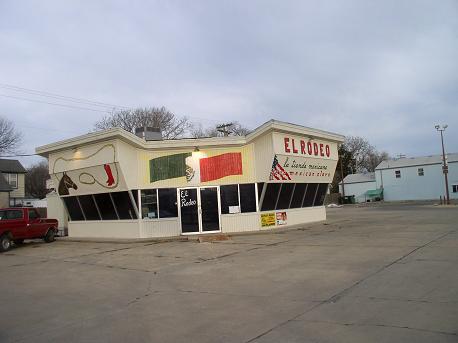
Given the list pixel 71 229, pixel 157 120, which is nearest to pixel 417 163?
pixel 157 120

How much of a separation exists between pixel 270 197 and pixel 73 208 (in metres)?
10.8

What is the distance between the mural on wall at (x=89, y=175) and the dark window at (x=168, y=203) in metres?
2.22

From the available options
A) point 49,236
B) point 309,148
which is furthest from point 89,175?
point 309,148

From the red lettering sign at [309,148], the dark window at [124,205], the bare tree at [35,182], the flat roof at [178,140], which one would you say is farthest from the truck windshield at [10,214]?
the bare tree at [35,182]

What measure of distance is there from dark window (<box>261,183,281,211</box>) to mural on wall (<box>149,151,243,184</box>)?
1622mm

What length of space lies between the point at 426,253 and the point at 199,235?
1098cm

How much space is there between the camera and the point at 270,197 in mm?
22344

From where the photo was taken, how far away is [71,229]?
2461 centimetres

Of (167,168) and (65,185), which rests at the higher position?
(167,168)

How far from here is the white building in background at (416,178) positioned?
197 feet

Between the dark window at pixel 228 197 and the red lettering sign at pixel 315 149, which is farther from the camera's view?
the red lettering sign at pixel 315 149

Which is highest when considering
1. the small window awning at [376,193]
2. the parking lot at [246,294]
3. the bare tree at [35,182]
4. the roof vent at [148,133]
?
the bare tree at [35,182]

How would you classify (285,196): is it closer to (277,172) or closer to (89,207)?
(277,172)

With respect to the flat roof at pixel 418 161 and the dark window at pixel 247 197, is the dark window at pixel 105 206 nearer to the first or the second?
the dark window at pixel 247 197
